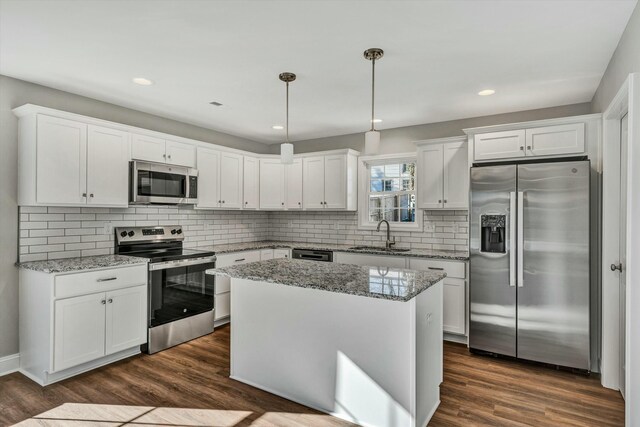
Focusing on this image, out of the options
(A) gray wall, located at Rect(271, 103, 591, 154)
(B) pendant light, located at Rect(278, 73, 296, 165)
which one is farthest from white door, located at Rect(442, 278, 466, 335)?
(B) pendant light, located at Rect(278, 73, 296, 165)

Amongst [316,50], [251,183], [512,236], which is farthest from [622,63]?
[251,183]

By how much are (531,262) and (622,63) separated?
168 centimetres

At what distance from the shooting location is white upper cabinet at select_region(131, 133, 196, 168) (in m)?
3.78

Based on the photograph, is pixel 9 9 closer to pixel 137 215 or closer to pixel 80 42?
pixel 80 42

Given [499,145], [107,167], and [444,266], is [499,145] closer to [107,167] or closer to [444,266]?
[444,266]

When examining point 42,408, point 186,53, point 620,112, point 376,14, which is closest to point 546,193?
point 620,112

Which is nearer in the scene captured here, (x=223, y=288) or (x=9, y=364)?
(x=9, y=364)

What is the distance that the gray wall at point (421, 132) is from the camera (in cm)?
388

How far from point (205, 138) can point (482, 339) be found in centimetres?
400

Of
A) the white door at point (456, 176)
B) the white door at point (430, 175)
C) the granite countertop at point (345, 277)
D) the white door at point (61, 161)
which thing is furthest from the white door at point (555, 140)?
the white door at point (61, 161)

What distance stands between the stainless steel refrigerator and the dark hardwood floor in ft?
0.86

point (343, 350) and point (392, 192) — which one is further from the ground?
Result: point (392, 192)

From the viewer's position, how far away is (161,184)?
12.9ft

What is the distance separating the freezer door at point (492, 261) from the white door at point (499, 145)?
22 centimetres
